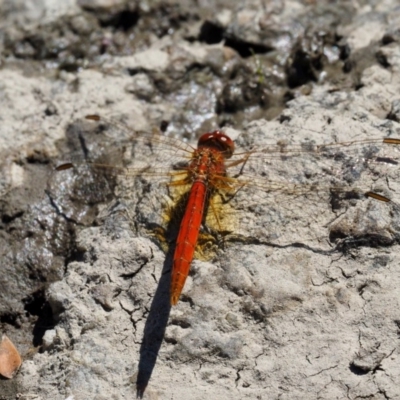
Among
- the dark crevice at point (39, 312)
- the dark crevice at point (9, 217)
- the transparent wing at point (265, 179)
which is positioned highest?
the transparent wing at point (265, 179)

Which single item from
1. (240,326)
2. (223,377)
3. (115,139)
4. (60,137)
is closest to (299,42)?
(115,139)

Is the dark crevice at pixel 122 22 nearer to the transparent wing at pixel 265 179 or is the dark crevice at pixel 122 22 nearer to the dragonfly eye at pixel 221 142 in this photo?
the transparent wing at pixel 265 179

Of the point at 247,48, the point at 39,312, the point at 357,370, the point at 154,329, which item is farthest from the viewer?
the point at 247,48

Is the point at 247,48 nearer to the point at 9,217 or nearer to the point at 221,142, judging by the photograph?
the point at 221,142

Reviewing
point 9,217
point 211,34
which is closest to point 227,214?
point 9,217

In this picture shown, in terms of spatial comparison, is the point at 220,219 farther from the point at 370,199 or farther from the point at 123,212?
the point at 370,199

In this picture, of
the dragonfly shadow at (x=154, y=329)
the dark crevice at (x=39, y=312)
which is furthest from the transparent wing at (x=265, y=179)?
the dark crevice at (x=39, y=312)

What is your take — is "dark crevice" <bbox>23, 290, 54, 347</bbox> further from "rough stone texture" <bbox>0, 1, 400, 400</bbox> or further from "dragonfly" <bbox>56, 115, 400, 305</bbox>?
"dragonfly" <bbox>56, 115, 400, 305</bbox>
